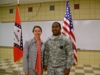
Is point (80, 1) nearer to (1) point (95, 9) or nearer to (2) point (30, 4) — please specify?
(1) point (95, 9)

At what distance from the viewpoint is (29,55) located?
218 centimetres

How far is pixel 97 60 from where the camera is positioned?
5.55m

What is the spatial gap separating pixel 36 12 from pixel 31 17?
1.10 ft

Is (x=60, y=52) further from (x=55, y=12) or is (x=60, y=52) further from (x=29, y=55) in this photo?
(x=55, y=12)

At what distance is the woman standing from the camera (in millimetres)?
2125

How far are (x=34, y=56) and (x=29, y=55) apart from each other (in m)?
0.09

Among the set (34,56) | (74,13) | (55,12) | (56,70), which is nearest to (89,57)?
(74,13)

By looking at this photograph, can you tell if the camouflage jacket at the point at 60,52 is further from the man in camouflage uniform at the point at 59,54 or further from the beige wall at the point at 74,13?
the beige wall at the point at 74,13

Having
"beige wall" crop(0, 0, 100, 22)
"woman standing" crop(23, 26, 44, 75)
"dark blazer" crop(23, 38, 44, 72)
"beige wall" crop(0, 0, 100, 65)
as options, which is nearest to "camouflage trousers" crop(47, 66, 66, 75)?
"woman standing" crop(23, 26, 44, 75)

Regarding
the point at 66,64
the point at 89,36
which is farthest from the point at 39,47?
the point at 89,36

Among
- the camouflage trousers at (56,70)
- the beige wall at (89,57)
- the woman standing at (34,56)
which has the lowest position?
the beige wall at (89,57)

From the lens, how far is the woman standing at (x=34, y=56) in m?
2.12

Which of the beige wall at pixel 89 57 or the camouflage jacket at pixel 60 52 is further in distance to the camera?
the beige wall at pixel 89 57

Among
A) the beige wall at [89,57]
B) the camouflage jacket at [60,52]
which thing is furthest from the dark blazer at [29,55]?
the beige wall at [89,57]
